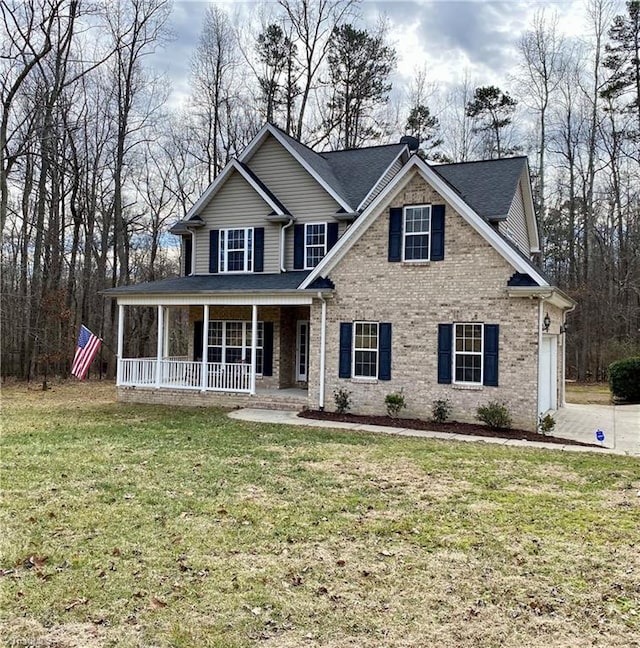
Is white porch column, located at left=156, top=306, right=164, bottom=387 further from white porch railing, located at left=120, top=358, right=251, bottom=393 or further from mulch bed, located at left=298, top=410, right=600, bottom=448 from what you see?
mulch bed, located at left=298, top=410, right=600, bottom=448

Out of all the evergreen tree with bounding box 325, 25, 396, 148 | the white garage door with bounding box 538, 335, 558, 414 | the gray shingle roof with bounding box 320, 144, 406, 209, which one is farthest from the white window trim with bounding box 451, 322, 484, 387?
the evergreen tree with bounding box 325, 25, 396, 148

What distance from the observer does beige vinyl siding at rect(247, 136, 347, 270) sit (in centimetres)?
1795

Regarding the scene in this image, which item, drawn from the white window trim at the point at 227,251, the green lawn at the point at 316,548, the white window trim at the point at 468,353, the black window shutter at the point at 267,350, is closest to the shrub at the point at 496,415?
the white window trim at the point at 468,353

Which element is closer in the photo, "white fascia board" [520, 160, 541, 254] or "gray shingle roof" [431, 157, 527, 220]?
"gray shingle roof" [431, 157, 527, 220]

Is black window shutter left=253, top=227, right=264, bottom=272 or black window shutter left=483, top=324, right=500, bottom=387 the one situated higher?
black window shutter left=253, top=227, right=264, bottom=272

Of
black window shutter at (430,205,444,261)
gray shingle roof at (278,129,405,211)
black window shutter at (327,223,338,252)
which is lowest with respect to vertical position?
black window shutter at (430,205,444,261)

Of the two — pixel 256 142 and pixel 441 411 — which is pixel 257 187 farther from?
pixel 441 411

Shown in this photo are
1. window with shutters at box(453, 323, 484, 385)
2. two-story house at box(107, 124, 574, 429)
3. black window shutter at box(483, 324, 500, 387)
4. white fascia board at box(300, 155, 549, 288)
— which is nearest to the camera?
white fascia board at box(300, 155, 549, 288)

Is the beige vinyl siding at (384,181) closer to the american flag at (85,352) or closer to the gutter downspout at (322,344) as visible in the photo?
the gutter downspout at (322,344)

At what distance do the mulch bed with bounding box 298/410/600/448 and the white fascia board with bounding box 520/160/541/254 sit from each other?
28.2ft

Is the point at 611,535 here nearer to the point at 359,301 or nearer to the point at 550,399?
the point at 359,301

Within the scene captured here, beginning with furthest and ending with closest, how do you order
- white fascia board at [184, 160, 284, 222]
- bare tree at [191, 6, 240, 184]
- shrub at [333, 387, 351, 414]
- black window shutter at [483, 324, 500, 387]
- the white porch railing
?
bare tree at [191, 6, 240, 184]
white fascia board at [184, 160, 284, 222]
the white porch railing
shrub at [333, 387, 351, 414]
black window shutter at [483, 324, 500, 387]

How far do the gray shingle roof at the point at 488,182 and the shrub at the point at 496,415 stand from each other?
521 cm

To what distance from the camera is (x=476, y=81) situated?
3312 cm
